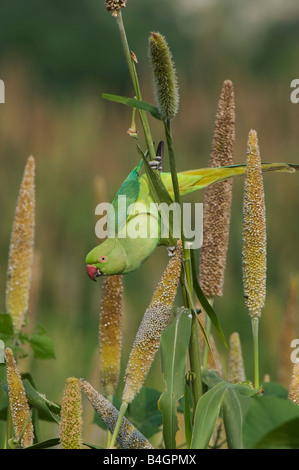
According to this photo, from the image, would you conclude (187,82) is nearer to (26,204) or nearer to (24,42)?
(24,42)

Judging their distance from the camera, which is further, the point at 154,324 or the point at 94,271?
the point at 94,271

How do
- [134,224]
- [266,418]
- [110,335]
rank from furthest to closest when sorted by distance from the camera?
[134,224], [110,335], [266,418]

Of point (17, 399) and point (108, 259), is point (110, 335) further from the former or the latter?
point (17, 399)

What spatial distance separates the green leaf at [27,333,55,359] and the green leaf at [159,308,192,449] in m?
0.33

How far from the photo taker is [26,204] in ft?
3.01

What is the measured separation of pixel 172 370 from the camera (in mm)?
665

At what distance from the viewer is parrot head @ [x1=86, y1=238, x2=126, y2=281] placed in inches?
36.6

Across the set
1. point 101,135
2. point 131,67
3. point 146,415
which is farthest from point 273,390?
point 101,135

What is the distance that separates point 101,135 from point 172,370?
3.45 m

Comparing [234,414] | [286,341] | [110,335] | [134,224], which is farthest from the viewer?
[286,341]

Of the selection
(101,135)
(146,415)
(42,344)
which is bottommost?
(146,415)

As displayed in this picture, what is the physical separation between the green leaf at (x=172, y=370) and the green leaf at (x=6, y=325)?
322 mm

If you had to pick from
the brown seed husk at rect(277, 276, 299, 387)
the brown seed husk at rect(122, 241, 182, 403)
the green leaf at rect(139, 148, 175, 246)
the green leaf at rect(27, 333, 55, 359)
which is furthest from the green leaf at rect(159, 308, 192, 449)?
the brown seed husk at rect(277, 276, 299, 387)

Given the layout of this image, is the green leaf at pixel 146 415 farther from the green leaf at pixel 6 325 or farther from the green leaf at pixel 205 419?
the green leaf at pixel 205 419
